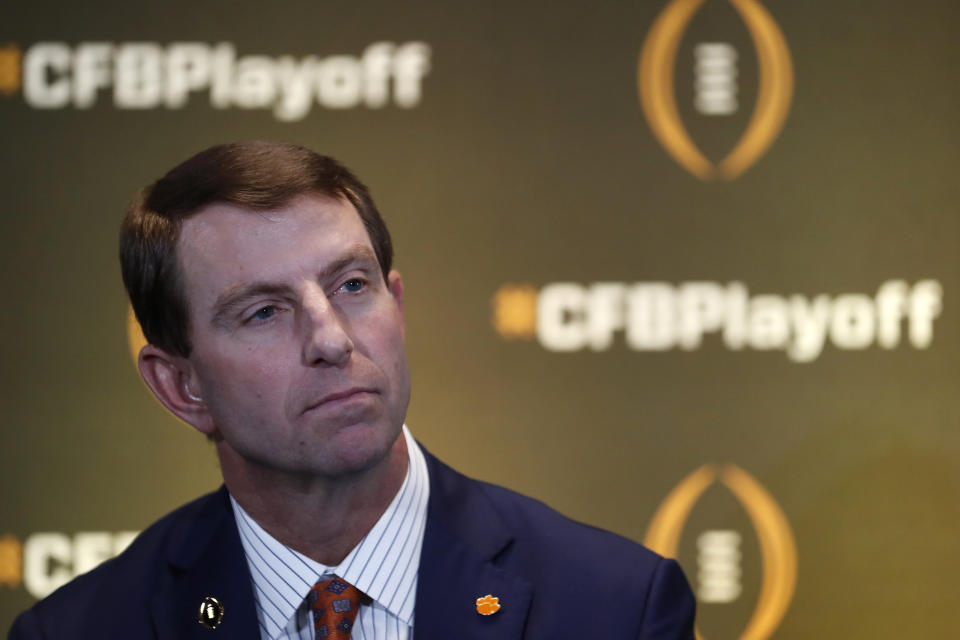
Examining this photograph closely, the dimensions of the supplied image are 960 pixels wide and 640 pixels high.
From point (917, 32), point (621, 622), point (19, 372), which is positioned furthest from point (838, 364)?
point (19, 372)

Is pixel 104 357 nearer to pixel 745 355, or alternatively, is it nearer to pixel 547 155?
pixel 547 155

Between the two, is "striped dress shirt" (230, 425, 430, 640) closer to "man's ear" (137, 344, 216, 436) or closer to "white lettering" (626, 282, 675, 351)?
"man's ear" (137, 344, 216, 436)

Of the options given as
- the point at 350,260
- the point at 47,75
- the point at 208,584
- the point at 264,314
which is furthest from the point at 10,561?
the point at 350,260

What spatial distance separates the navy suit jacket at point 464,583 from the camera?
1.72m

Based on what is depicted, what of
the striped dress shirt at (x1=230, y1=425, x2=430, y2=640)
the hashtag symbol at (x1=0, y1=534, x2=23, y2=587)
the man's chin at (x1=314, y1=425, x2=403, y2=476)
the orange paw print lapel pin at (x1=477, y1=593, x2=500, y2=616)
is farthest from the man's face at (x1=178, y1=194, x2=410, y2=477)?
the hashtag symbol at (x1=0, y1=534, x2=23, y2=587)

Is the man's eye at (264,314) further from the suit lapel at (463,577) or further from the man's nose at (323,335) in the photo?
the suit lapel at (463,577)

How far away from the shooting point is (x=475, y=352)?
2605 mm

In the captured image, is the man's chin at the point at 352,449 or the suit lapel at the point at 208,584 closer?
the man's chin at the point at 352,449

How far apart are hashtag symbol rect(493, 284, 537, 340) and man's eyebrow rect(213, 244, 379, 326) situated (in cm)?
91

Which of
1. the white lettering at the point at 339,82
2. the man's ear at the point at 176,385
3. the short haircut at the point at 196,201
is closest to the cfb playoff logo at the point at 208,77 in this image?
the white lettering at the point at 339,82

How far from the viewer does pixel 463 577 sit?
175cm

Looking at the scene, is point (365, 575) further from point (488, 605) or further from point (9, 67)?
point (9, 67)

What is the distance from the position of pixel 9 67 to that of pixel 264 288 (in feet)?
4.68

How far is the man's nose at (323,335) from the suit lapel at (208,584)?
0.43m
